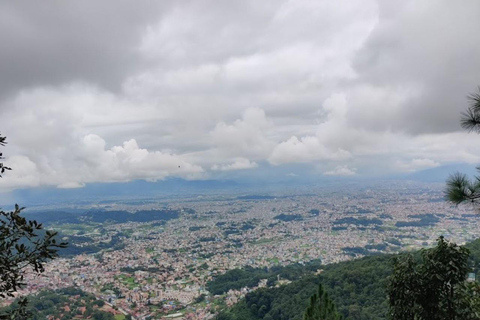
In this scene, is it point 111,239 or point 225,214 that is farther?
point 225,214


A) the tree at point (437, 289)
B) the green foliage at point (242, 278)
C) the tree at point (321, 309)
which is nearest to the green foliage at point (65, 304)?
the green foliage at point (242, 278)

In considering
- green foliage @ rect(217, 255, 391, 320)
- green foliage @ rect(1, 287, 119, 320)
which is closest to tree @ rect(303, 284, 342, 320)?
green foliage @ rect(217, 255, 391, 320)

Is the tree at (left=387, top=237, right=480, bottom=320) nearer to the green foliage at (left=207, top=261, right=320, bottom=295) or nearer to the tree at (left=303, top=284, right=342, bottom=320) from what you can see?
the tree at (left=303, top=284, right=342, bottom=320)

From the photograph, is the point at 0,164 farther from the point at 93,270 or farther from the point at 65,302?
the point at 93,270

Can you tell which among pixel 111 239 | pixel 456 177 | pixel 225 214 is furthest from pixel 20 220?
pixel 225 214

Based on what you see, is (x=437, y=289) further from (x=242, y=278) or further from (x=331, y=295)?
(x=242, y=278)

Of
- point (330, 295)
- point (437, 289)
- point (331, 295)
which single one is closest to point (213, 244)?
point (331, 295)
